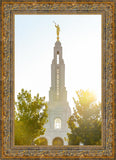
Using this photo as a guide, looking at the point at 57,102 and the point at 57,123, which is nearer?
the point at 57,123

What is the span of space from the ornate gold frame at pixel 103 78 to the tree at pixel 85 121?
0.22 meters

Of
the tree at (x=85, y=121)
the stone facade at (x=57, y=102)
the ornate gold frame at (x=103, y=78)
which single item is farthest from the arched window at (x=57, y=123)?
the ornate gold frame at (x=103, y=78)

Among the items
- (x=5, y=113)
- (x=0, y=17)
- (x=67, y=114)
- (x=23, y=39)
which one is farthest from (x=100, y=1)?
(x=5, y=113)

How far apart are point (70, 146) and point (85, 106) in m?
1.59

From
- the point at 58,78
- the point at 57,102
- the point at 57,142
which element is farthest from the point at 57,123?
the point at 58,78

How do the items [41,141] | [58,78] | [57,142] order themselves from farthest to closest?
[58,78], [41,141], [57,142]

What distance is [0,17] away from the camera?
7867mm

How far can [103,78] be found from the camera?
7.87 m

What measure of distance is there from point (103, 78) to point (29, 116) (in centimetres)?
315

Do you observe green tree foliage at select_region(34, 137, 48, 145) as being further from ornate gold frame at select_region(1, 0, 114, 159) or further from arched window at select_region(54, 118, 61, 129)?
arched window at select_region(54, 118, 61, 129)

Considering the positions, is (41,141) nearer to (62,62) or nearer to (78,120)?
→ (78,120)

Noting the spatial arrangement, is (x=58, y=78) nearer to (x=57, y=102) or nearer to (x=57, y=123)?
(x=57, y=102)

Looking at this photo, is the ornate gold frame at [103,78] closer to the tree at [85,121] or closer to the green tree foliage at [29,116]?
the tree at [85,121]

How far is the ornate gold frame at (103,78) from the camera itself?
298 inches
